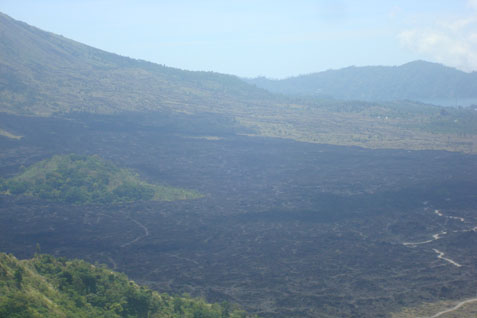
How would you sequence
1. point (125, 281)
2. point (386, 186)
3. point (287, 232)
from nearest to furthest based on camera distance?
point (125, 281)
point (287, 232)
point (386, 186)

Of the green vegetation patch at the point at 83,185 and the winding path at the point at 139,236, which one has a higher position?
the green vegetation patch at the point at 83,185

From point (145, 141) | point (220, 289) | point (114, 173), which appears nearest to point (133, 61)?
point (145, 141)

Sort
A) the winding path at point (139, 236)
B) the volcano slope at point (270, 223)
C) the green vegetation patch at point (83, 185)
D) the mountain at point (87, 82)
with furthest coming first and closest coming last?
Result: the mountain at point (87, 82), the green vegetation patch at point (83, 185), the winding path at point (139, 236), the volcano slope at point (270, 223)

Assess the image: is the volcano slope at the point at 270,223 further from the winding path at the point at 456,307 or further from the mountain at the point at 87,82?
the mountain at the point at 87,82

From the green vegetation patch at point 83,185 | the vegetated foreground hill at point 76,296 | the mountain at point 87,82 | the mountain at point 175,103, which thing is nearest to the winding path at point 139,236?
the green vegetation patch at point 83,185

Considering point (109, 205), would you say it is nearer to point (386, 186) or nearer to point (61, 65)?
point (386, 186)
